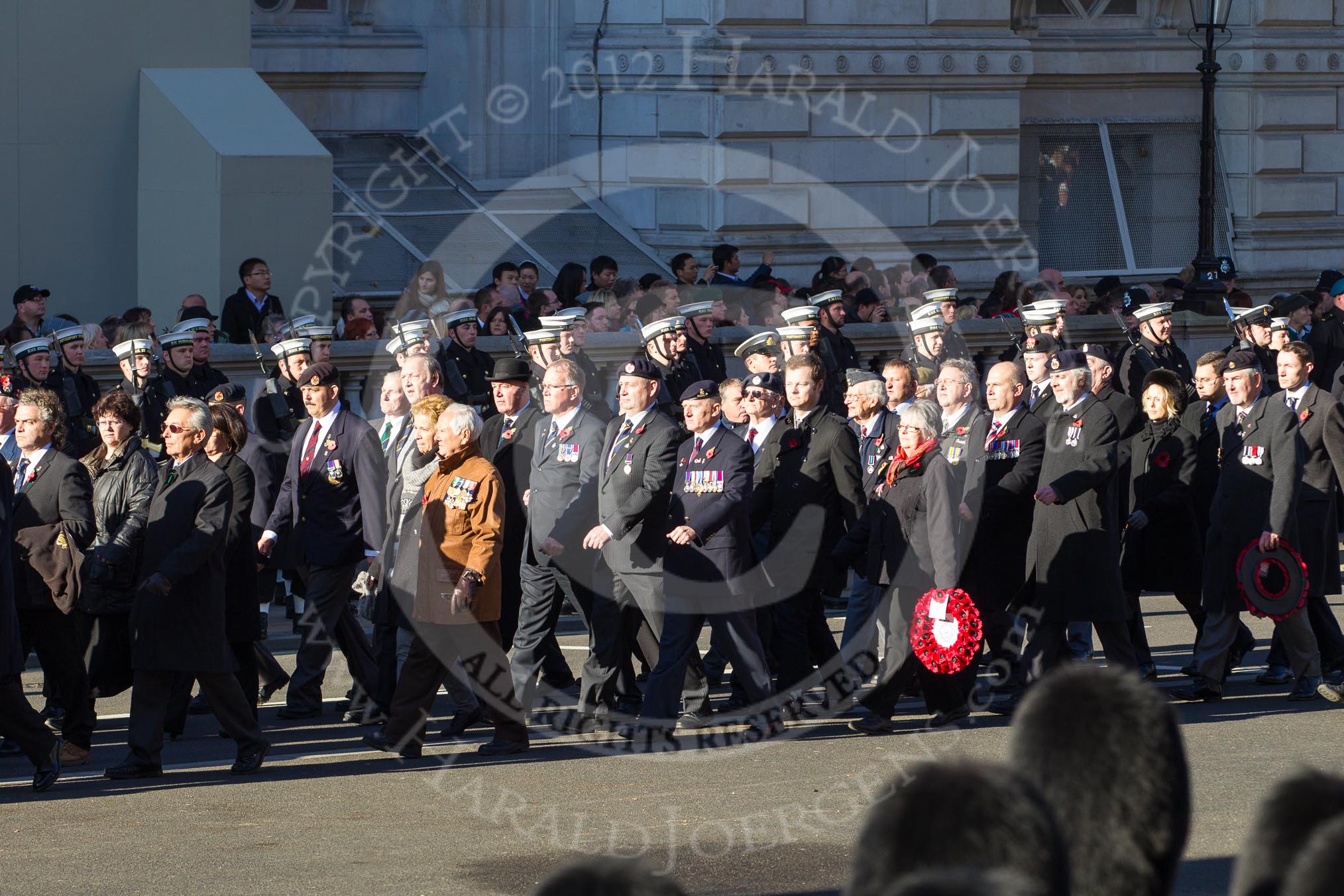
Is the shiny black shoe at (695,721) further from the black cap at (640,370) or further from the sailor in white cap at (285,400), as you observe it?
the sailor in white cap at (285,400)

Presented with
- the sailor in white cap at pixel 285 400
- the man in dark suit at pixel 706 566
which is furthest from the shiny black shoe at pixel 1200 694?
the sailor in white cap at pixel 285 400

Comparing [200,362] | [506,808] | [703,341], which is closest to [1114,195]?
[703,341]

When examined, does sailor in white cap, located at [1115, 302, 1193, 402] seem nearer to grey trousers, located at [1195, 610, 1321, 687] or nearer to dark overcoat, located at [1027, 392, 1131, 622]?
grey trousers, located at [1195, 610, 1321, 687]

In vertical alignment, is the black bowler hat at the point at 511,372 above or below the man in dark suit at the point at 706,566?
above

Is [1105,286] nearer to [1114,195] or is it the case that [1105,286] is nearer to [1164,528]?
[1114,195]

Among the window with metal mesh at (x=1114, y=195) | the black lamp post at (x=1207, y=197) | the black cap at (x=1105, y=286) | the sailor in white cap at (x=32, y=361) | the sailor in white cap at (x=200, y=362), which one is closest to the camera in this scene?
the sailor in white cap at (x=32, y=361)

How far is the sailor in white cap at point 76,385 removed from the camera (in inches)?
503

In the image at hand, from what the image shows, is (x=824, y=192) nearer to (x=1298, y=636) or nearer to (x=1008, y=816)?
(x=1298, y=636)

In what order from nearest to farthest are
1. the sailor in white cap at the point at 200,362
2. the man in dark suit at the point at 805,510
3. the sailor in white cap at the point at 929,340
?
the man in dark suit at the point at 805,510
the sailor in white cap at the point at 200,362
the sailor in white cap at the point at 929,340

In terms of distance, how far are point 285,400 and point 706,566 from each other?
3728mm

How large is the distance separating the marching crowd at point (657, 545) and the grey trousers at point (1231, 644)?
14 mm

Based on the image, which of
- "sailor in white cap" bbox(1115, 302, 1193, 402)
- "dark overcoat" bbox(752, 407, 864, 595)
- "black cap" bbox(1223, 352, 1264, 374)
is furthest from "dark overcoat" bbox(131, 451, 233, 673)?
"sailor in white cap" bbox(1115, 302, 1193, 402)

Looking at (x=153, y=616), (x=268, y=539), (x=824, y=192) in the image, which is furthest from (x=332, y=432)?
(x=824, y=192)

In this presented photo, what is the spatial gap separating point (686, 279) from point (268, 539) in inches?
331
